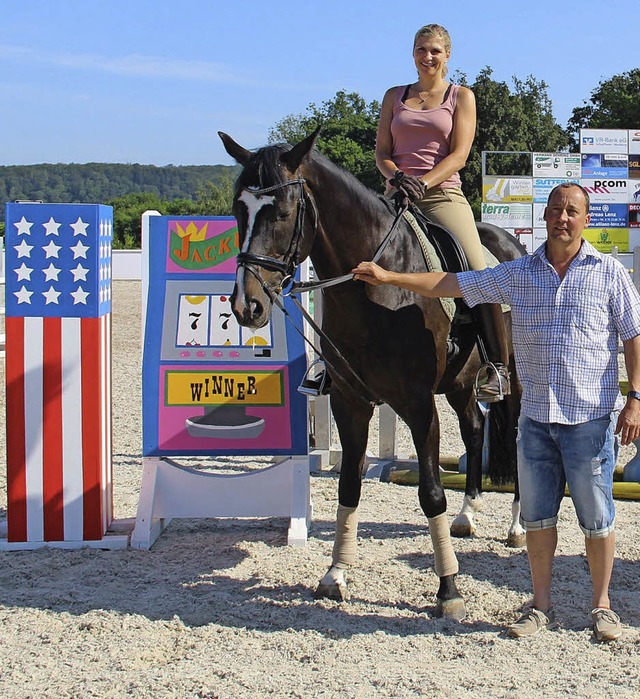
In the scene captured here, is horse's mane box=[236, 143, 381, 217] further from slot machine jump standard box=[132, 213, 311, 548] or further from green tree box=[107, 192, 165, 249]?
green tree box=[107, 192, 165, 249]

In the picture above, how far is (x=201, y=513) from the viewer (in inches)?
223

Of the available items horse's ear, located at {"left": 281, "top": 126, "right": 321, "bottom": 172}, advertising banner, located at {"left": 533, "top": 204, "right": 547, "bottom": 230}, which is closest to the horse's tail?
horse's ear, located at {"left": 281, "top": 126, "right": 321, "bottom": 172}

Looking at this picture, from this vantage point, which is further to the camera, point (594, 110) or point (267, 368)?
point (594, 110)

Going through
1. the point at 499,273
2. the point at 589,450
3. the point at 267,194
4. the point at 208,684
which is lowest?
the point at 208,684

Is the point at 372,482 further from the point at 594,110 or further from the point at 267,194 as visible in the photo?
the point at 594,110

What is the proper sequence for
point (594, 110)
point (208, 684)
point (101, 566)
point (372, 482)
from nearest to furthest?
point (208, 684)
point (101, 566)
point (372, 482)
point (594, 110)

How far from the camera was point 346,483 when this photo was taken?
465 cm

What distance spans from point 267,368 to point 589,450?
8.19ft

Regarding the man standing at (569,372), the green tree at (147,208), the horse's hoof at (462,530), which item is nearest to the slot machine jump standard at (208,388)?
the horse's hoof at (462,530)

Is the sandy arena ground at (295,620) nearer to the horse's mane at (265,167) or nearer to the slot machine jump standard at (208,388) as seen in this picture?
the slot machine jump standard at (208,388)

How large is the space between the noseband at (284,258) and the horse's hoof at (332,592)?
5.45 ft

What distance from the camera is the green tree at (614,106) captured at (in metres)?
50.4

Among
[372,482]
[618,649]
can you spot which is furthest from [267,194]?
[372,482]

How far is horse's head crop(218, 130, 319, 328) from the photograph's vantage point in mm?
3627
